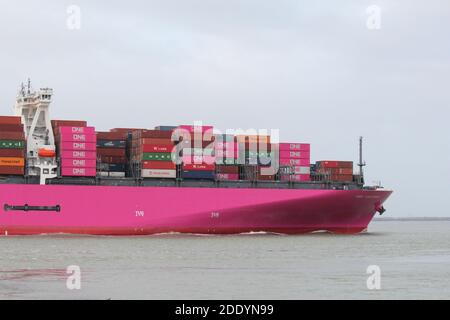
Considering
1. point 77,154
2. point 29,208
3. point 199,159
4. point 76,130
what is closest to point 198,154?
point 199,159

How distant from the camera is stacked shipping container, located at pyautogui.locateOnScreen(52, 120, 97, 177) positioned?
1994 inches

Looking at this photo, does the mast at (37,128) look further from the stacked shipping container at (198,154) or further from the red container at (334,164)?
the red container at (334,164)

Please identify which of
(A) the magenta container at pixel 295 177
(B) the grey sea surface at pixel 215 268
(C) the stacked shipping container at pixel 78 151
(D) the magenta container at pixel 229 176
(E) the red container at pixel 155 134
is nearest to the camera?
(B) the grey sea surface at pixel 215 268

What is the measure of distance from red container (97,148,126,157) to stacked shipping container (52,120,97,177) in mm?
2755

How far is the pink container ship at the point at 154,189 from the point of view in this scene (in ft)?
164

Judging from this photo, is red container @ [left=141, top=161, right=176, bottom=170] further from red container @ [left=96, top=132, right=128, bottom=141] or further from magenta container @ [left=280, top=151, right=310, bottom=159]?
magenta container @ [left=280, top=151, right=310, bottom=159]

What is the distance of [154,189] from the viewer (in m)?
52.0

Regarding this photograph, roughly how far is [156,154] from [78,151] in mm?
4813

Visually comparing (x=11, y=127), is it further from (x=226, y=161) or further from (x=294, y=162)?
(x=294, y=162)

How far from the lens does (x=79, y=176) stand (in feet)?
167

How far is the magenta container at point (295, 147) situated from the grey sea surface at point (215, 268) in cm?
873

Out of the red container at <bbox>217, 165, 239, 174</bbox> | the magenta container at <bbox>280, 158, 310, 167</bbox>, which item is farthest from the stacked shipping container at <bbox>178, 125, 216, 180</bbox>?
the magenta container at <bbox>280, 158, 310, 167</bbox>

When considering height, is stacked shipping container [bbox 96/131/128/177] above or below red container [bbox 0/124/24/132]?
below

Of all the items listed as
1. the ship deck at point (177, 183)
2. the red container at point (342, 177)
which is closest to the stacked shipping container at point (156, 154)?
the ship deck at point (177, 183)
